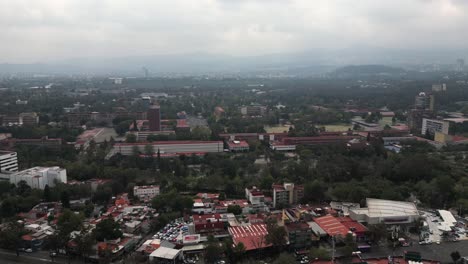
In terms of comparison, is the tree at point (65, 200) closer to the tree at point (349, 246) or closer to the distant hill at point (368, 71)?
the tree at point (349, 246)

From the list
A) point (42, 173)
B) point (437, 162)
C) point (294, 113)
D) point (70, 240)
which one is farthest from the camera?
point (294, 113)

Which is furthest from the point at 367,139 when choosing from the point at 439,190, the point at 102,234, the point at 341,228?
the point at 102,234

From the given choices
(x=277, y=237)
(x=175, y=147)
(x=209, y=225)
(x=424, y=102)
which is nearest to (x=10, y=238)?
(x=209, y=225)

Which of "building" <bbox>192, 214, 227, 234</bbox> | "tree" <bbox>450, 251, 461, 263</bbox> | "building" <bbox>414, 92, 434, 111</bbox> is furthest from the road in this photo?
"building" <bbox>414, 92, 434, 111</bbox>

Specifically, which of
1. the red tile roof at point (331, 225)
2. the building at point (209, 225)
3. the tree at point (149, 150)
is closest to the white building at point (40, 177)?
Result: the tree at point (149, 150)

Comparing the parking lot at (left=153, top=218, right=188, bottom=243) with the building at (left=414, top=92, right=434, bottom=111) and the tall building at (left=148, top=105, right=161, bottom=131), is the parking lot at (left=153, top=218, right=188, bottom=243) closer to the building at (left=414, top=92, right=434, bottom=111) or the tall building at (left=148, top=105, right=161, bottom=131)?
the tall building at (left=148, top=105, right=161, bottom=131)

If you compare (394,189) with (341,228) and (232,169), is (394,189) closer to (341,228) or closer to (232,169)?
(341,228)

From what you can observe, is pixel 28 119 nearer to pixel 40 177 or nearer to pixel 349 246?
pixel 40 177

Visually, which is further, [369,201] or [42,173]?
[42,173]
